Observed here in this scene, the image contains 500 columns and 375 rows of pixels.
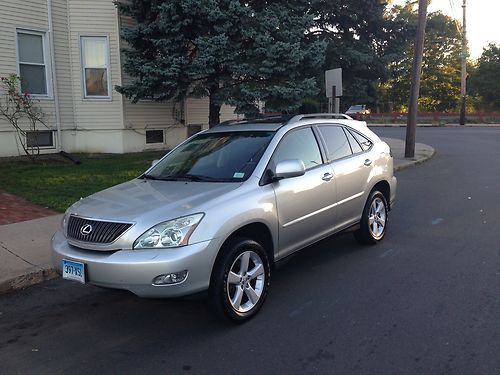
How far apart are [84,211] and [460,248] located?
14.6 ft

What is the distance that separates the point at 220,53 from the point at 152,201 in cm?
895

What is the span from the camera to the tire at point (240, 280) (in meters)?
3.88

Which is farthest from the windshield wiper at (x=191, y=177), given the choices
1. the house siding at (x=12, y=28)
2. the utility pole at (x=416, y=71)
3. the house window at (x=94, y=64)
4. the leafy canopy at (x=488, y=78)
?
the leafy canopy at (x=488, y=78)

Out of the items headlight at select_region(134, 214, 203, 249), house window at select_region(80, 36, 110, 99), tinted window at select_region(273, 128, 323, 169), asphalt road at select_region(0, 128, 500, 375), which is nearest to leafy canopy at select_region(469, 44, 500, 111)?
house window at select_region(80, 36, 110, 99)

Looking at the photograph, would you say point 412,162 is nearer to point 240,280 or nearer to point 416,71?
Answer: point 416,71

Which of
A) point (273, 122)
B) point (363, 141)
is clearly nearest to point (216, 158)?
point (273, 122)

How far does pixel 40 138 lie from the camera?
45.1 feet

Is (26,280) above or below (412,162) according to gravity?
below

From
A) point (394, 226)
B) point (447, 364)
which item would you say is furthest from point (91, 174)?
point (447, 364)

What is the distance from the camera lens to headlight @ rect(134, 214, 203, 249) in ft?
12.2

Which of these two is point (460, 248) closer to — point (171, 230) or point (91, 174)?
point (171, 230)

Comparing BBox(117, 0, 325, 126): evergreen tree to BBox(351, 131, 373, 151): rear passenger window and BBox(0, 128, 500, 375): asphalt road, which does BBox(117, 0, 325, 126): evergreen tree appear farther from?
BBox(0, 128, 500, 375): asphalt road

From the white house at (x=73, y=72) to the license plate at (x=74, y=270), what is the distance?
1020cm

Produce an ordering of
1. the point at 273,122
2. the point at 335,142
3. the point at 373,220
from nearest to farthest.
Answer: the point at 273,122 → the point at 335,142 → the point at 373,220
